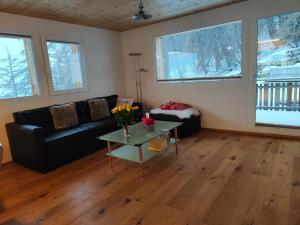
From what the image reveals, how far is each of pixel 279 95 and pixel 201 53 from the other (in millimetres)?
2221

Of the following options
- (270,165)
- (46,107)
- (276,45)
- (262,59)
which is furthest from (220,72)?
(46,107)

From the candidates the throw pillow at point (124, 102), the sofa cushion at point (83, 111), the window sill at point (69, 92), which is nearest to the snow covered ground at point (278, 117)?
the throw pillow at point (124, 102)

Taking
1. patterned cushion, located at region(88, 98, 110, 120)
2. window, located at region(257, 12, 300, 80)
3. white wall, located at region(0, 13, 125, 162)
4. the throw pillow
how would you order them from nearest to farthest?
white wall, located at region(0, 13, 125, 162)
window, located at region(257, 12, 300, 80)
patterned cushion, located at region(88, 98, 110, 120)
the throw pillow

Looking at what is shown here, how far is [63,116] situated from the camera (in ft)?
11.7

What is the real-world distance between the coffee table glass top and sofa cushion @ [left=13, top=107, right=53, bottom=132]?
4.06 ft

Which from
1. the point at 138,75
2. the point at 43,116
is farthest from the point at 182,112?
the point at 43,116

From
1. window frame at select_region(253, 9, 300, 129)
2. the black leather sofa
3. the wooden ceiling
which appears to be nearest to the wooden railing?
window frame at select_region(253, 9, 300, 129)

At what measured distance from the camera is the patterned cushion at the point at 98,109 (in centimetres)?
411

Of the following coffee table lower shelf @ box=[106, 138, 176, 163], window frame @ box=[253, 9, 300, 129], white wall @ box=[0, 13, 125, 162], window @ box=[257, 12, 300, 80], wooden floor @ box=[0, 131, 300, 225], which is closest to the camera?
wooden floor @ box=[0, 131, 300, 225]

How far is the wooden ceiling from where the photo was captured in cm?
301

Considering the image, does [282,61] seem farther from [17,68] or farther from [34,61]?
[17,68]

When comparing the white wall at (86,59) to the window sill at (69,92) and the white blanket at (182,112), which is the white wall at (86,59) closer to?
the window sill at (69,92)

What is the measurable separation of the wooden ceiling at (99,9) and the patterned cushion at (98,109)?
61.6 inches

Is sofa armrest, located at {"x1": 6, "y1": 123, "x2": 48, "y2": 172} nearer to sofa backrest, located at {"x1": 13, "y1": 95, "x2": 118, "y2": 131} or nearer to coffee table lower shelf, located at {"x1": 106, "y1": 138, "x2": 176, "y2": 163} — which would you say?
sofa backrest, located at {"x1": 13, "y1": 95, "x2": 118, "y2": 131}
